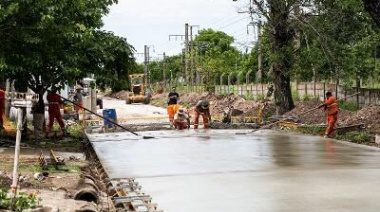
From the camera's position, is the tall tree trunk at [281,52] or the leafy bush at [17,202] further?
the tall tree trunk at [281,52]

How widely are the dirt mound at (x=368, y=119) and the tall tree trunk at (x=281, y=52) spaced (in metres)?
4.32

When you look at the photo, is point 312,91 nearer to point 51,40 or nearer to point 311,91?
point 311,91

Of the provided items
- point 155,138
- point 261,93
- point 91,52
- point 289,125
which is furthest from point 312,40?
point 261,93

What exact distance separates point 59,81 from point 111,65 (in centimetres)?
183

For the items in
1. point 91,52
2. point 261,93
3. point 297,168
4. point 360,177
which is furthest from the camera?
point 261,93

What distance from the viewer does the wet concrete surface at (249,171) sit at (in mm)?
9188

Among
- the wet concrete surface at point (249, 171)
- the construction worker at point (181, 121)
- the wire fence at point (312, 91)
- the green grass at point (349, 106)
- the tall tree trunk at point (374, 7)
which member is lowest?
the wet concrete surface at point (249, 171)

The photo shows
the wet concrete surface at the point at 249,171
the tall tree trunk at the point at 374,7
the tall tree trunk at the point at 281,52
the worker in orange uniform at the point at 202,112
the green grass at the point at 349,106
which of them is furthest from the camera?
the tall tree trunk at the point at 281,52

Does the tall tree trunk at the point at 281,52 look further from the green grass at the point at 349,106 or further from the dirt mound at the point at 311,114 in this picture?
the green grass at the point at 349,106

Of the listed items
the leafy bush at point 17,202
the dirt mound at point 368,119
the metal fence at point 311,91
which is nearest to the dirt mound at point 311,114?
the dirt mound at point 368,119

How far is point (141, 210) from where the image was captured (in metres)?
8.73

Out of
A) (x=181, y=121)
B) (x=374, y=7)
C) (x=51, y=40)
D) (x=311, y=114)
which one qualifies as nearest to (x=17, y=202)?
(x=51, y=40)

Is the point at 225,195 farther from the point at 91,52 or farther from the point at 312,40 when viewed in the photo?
the point at 312,40

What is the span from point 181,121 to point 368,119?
758cm
